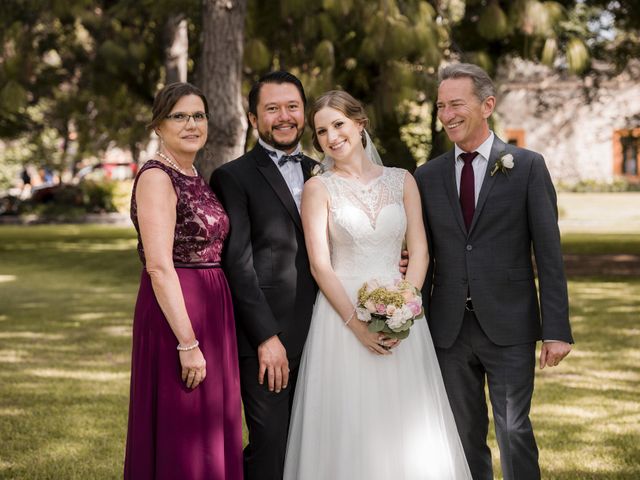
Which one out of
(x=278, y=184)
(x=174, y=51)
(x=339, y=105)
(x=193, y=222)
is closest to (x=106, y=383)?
(x=278, y=184)

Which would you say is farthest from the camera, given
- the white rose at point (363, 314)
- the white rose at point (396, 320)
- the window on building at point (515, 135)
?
the window on building at point (515, 135)

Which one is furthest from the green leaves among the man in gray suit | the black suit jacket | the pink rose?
the pink rose

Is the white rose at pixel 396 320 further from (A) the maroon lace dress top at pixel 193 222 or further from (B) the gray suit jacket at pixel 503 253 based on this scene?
(A) the maroon lace dress top at pixel 193 222

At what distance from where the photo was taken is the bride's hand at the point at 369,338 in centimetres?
422

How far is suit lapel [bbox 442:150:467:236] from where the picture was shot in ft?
14.2

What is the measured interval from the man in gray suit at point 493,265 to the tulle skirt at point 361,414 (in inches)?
9.1

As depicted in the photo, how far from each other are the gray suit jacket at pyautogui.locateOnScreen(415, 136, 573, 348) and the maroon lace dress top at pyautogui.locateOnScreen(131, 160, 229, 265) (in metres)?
1.05

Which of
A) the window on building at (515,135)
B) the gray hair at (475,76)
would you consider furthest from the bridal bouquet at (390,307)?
the window on building at (515,135)

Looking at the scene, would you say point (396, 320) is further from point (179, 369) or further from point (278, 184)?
point (179, 369)

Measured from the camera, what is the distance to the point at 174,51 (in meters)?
15.3

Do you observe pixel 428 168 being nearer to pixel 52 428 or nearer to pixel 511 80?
pixel 52 428

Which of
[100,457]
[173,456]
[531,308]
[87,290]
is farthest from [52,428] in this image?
[87,290]

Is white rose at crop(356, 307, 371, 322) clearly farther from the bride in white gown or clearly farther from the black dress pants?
the black dress pants

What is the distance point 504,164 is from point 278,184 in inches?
40.8
